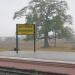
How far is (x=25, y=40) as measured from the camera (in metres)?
42.3

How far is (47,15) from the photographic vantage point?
43812 millimetres

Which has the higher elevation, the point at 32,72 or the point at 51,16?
the point at 51,16

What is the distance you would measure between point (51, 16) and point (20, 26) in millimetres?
16327

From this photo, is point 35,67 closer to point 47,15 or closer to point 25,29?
point 25,29

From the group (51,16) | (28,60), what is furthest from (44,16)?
(28,60)

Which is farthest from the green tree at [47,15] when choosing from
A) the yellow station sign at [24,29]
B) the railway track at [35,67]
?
the railway track at [35,67]

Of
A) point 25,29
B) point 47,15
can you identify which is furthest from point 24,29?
point 47,15

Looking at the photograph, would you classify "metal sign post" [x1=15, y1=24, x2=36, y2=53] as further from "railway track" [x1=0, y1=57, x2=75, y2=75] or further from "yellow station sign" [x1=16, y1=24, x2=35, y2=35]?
"railway track" [x1=0, y1=57, x2=75, y2=75]

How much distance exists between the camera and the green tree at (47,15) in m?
42.8

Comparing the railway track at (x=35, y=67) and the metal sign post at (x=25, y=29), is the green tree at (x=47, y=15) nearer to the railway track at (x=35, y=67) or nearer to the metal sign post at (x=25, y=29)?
the metal sign post at (x=25, y=29)

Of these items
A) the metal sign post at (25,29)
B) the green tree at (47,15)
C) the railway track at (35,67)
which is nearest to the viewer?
the railway track at (35,67)

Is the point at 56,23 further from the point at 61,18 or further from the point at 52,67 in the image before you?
the point at 52,67

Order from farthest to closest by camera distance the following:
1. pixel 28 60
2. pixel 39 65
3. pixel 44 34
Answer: pixel 44 34 < pixel 28 60 < pixel 39 65

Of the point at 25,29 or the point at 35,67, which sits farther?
the point at 25,29
